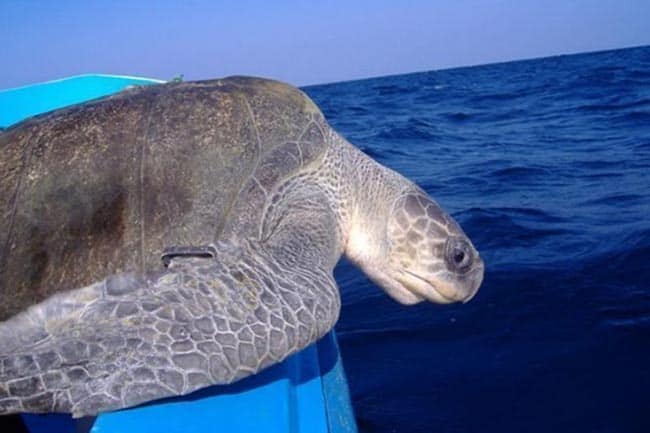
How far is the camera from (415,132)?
10414mm

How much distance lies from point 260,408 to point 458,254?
120 cm

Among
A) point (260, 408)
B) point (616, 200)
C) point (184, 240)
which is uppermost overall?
point (184, 240)

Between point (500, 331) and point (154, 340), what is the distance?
213cm

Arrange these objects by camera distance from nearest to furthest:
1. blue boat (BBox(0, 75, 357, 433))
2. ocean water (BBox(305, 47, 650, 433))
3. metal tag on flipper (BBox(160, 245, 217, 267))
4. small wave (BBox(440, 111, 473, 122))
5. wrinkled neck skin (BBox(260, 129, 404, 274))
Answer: blue boat (BBox(0, 75, 357, 433))
metal tag on flipper (BBox(160, 245, 217, 267))
wrinkled neck skin (BBox(260, 129, 404, 274))
ocean water (BBox(305, 47, 650, 433))
small wave (BBox(440, 111, 473, 122))

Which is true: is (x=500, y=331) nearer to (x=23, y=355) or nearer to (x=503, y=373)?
(x=503, y=373)

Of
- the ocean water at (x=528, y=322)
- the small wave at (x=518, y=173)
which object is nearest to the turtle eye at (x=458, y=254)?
the ocean water at (x=528, y=322)

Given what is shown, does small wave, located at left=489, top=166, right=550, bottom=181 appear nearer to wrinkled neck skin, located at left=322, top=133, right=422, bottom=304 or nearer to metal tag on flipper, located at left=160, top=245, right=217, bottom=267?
wrinkled neck skin, located at left=322, top=133, right=422, bottom=304

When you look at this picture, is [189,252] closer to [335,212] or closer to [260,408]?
[260,408]

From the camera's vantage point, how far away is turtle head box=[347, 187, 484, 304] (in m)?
2.19

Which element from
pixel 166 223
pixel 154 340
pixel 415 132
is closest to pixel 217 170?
pixel 166 223

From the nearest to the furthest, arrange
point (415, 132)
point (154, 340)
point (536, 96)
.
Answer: point (154, 340)
point (415, 132)
point (536, 96)

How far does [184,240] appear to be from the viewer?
1601mm

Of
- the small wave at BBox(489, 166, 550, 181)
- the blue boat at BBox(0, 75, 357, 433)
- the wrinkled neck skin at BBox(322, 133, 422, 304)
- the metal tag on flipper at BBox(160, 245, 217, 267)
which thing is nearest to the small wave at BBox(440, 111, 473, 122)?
the small wave at BBox(489, 166, 550, 181)

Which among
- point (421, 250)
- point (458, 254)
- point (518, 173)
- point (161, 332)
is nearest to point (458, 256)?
point (458, 254)
